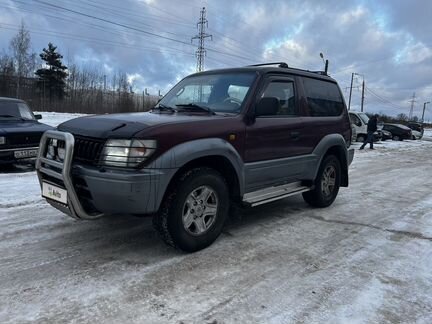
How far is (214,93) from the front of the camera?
5.16 metres

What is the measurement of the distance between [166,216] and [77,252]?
3.45 ft

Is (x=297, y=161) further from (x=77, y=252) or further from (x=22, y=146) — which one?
(x=22, y=146)

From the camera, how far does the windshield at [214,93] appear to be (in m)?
4.90

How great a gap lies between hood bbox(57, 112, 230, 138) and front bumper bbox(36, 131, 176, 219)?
226 millimetres

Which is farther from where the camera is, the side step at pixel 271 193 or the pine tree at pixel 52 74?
the pine tree at pixel 52 74

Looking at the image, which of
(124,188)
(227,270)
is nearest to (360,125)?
(227,270)

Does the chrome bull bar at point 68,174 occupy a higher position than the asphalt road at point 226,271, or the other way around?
the chrome bull bar at point 68,174

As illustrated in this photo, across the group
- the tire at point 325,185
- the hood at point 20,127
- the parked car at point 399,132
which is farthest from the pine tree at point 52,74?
the tire at point 325,185

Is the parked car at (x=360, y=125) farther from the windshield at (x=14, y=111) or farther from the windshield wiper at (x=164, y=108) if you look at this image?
the windshield wiper at (x=164, y=108)

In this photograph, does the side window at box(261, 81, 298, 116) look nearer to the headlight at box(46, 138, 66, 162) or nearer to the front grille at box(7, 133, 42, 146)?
the headlight at box(46, 138, 66, 162)

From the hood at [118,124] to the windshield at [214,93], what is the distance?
0.41 m

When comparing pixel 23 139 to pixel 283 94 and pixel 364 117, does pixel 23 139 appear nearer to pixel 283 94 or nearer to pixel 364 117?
pixel 283 94

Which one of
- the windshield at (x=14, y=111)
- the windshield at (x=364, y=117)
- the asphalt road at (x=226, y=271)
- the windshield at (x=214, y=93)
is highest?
the windshield at (x=214, y=93)

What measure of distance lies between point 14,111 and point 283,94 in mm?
7512
